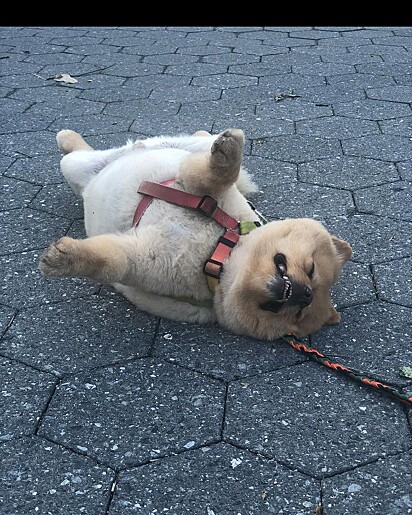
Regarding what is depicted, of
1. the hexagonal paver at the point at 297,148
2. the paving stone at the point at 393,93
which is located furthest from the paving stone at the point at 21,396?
the paving stone at the point at 393,93

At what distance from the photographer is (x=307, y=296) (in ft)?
8.42

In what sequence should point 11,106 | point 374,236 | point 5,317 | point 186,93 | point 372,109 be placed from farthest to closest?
point 186,93 < point 11,106 < point 372,109 < point 374,236 < point 5,317

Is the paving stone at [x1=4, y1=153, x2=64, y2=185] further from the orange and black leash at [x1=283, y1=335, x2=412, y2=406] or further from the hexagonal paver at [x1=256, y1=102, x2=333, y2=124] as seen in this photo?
the orange and black leash at [x1=283, y1=335, x2=412, y2=406]

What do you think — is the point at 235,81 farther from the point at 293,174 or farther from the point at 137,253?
the point at 137,253

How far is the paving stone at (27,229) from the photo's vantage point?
3.49 metres

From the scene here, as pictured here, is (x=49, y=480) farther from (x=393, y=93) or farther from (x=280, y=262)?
(x=393, y=93)

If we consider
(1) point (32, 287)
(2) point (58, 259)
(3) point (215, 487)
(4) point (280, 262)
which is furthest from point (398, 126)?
(3) point (215, 487)

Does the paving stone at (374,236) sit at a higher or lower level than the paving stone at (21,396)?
lower

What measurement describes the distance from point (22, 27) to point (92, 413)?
277 inches

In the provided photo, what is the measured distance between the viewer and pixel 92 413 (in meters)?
2.39

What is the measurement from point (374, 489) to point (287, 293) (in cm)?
80

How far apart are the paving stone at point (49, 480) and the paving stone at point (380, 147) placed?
10.4 ft

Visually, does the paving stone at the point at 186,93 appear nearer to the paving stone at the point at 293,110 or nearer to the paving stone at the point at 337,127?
the paving stone at the point at 293,110

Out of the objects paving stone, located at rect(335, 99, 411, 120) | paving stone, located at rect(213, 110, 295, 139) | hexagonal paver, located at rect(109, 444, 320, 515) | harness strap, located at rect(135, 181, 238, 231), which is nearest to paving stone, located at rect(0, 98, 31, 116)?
paving stone, located at rect(213, 110, 295, 139)
